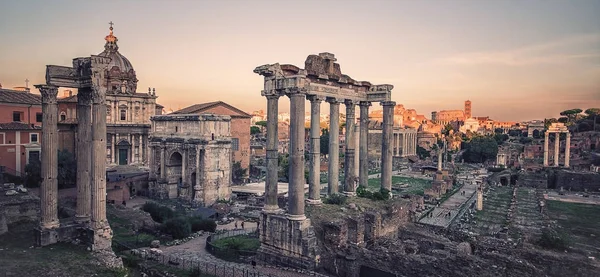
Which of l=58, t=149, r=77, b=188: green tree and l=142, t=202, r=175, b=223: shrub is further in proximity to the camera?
l=58, t=149, r=77, b=188: green tree

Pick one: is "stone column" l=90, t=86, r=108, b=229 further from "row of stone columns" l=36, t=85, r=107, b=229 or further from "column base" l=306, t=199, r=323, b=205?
"column base" l=306, t=199, r=323, b=205

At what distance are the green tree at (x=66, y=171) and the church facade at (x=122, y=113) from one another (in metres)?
7.55

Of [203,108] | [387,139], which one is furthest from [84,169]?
[203,108]

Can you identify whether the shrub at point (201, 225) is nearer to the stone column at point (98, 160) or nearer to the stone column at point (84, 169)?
the stone column at point (84, 169)

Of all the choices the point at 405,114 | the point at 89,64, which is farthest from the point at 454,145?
the point at 89,64

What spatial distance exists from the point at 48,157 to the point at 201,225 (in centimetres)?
1153

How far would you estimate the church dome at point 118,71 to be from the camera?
140 feet

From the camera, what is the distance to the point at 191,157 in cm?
3484

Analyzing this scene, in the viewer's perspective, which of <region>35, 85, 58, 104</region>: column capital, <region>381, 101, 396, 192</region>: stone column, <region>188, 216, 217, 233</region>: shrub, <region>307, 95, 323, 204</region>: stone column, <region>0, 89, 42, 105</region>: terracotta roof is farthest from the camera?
<region>0, 89, 42, 105</region>: terracotta roof

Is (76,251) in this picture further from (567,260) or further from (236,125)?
(236,125)

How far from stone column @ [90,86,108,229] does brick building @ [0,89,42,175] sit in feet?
69.1

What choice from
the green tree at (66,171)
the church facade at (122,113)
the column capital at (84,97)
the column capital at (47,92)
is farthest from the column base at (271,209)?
the church facade at (122,113)

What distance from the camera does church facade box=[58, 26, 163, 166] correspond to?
39.5 meters

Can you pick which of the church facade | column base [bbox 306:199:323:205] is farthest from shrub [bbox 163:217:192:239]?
the church facade
